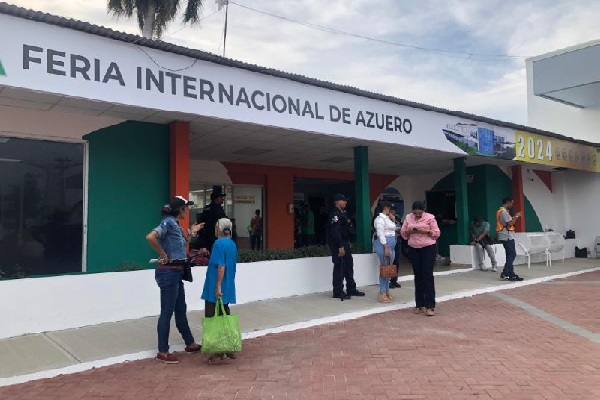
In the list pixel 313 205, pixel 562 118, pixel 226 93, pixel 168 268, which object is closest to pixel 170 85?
pixel 226 93

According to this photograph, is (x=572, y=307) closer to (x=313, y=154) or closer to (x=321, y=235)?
(x=313, y=154)

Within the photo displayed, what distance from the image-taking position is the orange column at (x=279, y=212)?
43.2 feet

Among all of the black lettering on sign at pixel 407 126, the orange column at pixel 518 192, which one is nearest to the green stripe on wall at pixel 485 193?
the orange column at pixel 518 192

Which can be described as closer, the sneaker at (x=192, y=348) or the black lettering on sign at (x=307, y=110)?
the sneaker at (x=192, y=348)

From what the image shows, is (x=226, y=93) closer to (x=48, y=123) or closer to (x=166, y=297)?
(x=48, y=123)

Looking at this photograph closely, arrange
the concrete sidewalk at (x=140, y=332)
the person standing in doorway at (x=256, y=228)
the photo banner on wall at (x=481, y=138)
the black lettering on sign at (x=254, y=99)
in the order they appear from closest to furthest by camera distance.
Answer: the concrete sidewalk at (x=140, y=332) < the black lettering on sign at (x=254, y=99) < the photo banner on wall at (x=481, y=138) < the person standing in doorway at (x=256, y=228)

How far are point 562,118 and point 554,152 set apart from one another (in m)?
6.67

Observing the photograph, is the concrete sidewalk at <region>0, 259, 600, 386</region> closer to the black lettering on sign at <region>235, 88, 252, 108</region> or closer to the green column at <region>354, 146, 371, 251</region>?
the green column at <region>354, 146, 371, 251</region>

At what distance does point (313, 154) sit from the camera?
11.4 meters

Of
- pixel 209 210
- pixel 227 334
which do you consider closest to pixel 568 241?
pixel 209 210

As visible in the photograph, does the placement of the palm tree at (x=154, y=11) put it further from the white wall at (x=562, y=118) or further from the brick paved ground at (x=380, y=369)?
the brick paved ground at (x=380, y=369)

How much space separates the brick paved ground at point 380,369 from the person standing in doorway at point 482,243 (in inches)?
215

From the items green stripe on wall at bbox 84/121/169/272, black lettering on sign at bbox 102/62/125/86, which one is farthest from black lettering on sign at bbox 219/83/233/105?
black lettering on sign at bbox 102/62/125/86

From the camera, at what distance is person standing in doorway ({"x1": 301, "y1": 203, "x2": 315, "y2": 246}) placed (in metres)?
14.8
